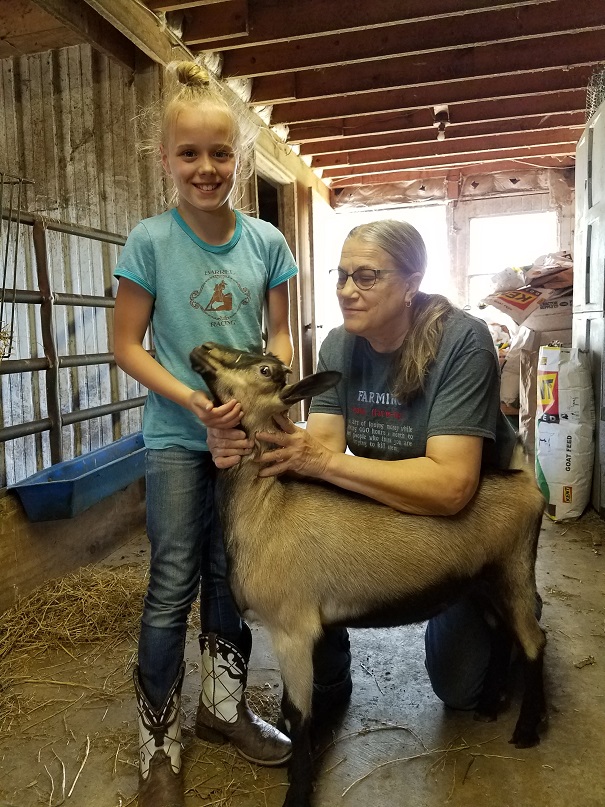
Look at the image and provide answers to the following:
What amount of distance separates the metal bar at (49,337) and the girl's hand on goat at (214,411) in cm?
224

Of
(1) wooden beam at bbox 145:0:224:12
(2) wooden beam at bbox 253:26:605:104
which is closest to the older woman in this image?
(1) wooden beam at bbox 145:0:224:12

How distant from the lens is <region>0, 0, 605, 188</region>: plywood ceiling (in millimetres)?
4164

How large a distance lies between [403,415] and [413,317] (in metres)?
0.32

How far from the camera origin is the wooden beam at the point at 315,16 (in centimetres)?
423

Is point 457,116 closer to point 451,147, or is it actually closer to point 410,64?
point 451,147

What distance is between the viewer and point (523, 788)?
1.81 metres

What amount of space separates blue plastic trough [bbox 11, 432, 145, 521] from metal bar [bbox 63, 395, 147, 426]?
31cm

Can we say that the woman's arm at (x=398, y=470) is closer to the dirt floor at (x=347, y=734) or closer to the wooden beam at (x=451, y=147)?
the dirt floor at (x=347, y=734)

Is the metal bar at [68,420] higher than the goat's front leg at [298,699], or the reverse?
the metal bar at [68,420]

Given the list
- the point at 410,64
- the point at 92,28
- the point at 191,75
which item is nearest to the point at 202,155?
the point at 191,75

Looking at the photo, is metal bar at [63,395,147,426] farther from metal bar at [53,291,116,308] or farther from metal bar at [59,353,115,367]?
metal bar at [53,291,116,308]

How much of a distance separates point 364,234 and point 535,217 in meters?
9.57

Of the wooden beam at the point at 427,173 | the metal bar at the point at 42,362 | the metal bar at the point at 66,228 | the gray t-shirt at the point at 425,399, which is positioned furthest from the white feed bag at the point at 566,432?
the wooden beam at the point at 427,173

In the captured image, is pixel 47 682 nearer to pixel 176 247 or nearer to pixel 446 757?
pixel 446 757
